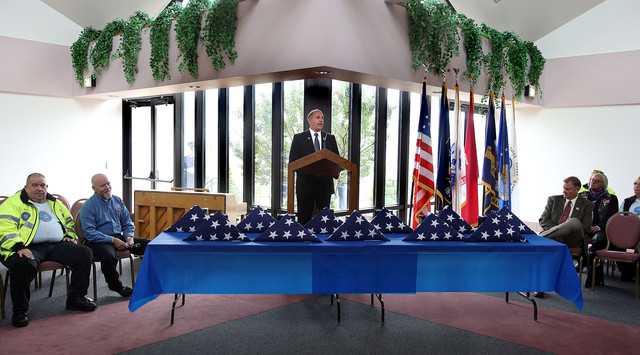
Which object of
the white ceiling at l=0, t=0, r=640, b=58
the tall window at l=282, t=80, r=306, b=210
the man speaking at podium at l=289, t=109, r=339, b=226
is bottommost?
the man speaking at podium at l=289, t=109, r=339, b=226

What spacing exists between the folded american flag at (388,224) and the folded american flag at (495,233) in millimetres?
559

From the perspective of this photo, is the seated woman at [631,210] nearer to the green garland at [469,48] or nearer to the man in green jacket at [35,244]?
the green garland at [469,48]

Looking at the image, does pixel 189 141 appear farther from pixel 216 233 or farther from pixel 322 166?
pixel 216 233

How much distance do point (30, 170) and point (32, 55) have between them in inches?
74.0

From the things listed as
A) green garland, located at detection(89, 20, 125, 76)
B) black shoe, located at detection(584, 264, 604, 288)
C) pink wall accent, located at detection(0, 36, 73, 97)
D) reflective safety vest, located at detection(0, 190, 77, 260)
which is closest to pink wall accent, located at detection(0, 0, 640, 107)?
pink wall accent, located at detection(0, 36, 73, 97)

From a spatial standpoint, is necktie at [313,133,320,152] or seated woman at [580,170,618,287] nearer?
necktie at [313,133,320,152]

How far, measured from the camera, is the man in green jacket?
3.89m

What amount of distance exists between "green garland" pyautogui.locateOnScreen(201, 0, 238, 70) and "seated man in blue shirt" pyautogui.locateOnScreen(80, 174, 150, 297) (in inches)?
87.4

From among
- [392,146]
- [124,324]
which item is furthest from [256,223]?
[392,146]

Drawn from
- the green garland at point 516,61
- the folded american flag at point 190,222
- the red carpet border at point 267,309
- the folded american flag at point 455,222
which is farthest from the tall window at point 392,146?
the folded american flag at point 190,222

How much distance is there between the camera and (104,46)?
25.2ft

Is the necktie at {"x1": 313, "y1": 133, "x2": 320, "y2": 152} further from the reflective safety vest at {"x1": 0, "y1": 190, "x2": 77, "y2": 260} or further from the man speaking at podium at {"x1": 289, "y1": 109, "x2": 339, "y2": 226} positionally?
the reflective safety vest at {"x1": 0, "y1": 190, "x2": 77, "y2": 260}

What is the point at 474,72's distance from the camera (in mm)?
6773

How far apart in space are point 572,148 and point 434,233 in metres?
6.26
